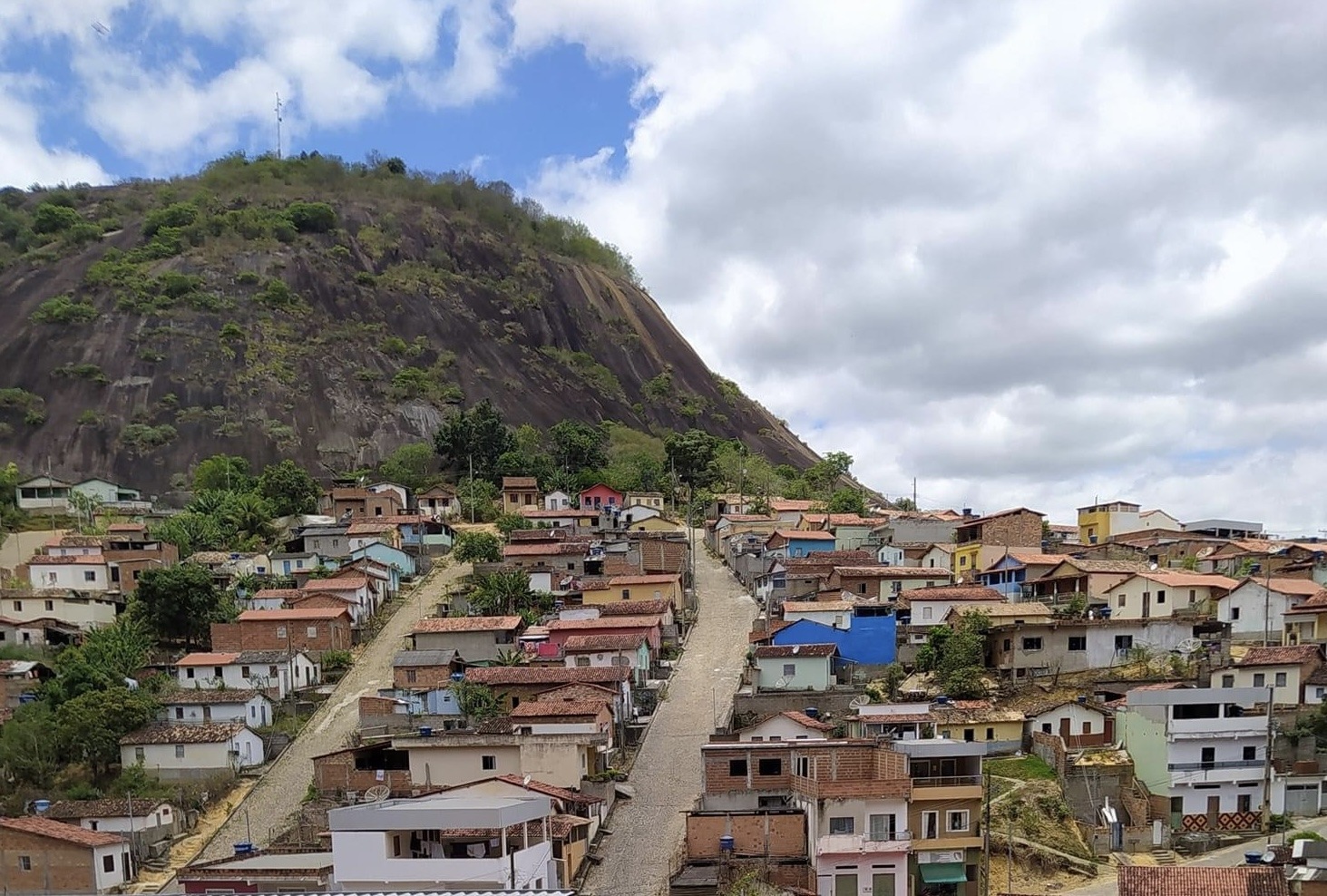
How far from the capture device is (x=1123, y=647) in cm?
2972

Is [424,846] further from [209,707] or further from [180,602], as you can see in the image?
[180,602]

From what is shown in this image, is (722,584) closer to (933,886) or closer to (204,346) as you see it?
(933,886)

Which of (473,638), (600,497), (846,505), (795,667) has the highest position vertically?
(600,497)

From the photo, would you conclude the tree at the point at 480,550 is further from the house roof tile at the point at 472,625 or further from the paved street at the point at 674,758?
the house roof tile at the point at 472,625

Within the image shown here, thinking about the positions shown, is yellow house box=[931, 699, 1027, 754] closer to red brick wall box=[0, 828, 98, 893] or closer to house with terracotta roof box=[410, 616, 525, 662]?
house with terracotta roof box=[410, 616, 525, 662]

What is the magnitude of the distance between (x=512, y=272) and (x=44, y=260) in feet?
131

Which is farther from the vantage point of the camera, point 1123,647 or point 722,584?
point 722,584

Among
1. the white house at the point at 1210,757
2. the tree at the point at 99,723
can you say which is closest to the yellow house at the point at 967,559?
the white house at the point at 1210,757

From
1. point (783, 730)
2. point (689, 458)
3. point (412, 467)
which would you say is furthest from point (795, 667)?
point (412, 467)

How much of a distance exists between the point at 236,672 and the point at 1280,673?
28.1m

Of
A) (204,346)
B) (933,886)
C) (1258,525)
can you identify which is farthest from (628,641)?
(204,346)

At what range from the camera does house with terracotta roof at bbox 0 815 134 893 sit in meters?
23.0

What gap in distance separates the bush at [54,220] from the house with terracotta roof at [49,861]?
88452mm

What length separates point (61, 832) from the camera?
2331cm
